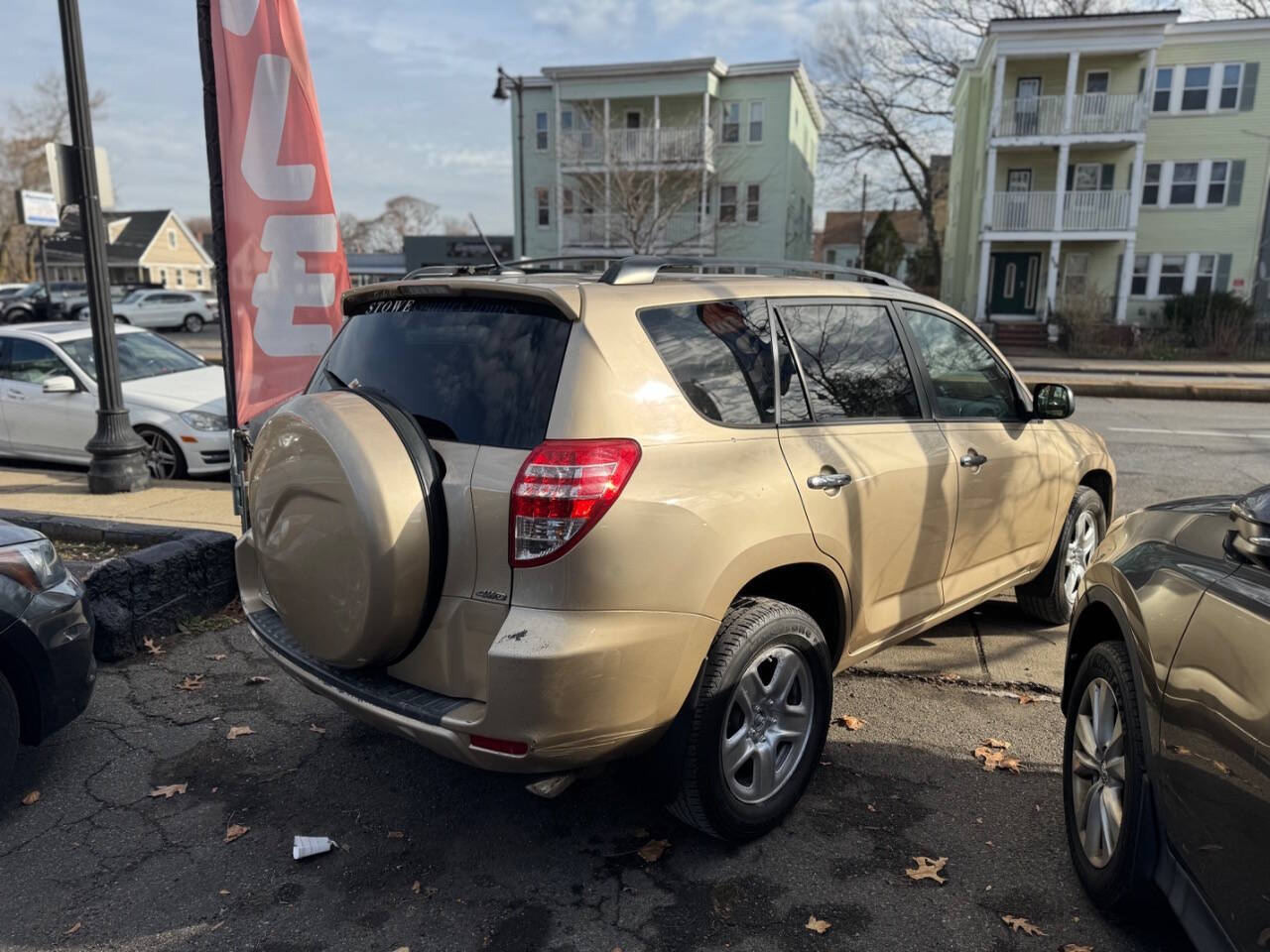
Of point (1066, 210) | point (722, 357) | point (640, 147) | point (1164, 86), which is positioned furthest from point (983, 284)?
point (722, 357)

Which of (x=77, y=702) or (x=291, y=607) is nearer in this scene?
(x=291, y=607)

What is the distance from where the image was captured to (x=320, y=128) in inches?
227

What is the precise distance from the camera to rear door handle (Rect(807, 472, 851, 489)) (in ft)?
9.98

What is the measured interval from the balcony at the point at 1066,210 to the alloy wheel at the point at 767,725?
30.5 m

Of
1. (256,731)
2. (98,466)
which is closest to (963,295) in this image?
(98,466)

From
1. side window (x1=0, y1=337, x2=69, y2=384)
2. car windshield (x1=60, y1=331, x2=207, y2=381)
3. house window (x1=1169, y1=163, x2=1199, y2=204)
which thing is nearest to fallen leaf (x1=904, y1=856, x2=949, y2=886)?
car windshield (x1=60, y1=331, x2=207, y2=381)

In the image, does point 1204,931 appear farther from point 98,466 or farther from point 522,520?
point 98,466

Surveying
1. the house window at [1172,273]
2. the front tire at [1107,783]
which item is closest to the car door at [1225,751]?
the front tire at [1107,783]

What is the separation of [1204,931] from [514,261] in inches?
128

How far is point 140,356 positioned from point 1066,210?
2853 cm

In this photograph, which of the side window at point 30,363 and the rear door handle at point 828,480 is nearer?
the rear door handle at point 828,480

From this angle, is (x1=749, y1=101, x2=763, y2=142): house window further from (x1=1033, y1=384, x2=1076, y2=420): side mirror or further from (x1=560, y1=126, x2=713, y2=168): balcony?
(x1=1033, y1=384, x2=1076, y2=420): side mirror

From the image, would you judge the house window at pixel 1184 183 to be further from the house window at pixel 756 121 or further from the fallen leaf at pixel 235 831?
the fallen leaf at pixel 235 831

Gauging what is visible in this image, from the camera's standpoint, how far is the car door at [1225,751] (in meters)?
1.84
